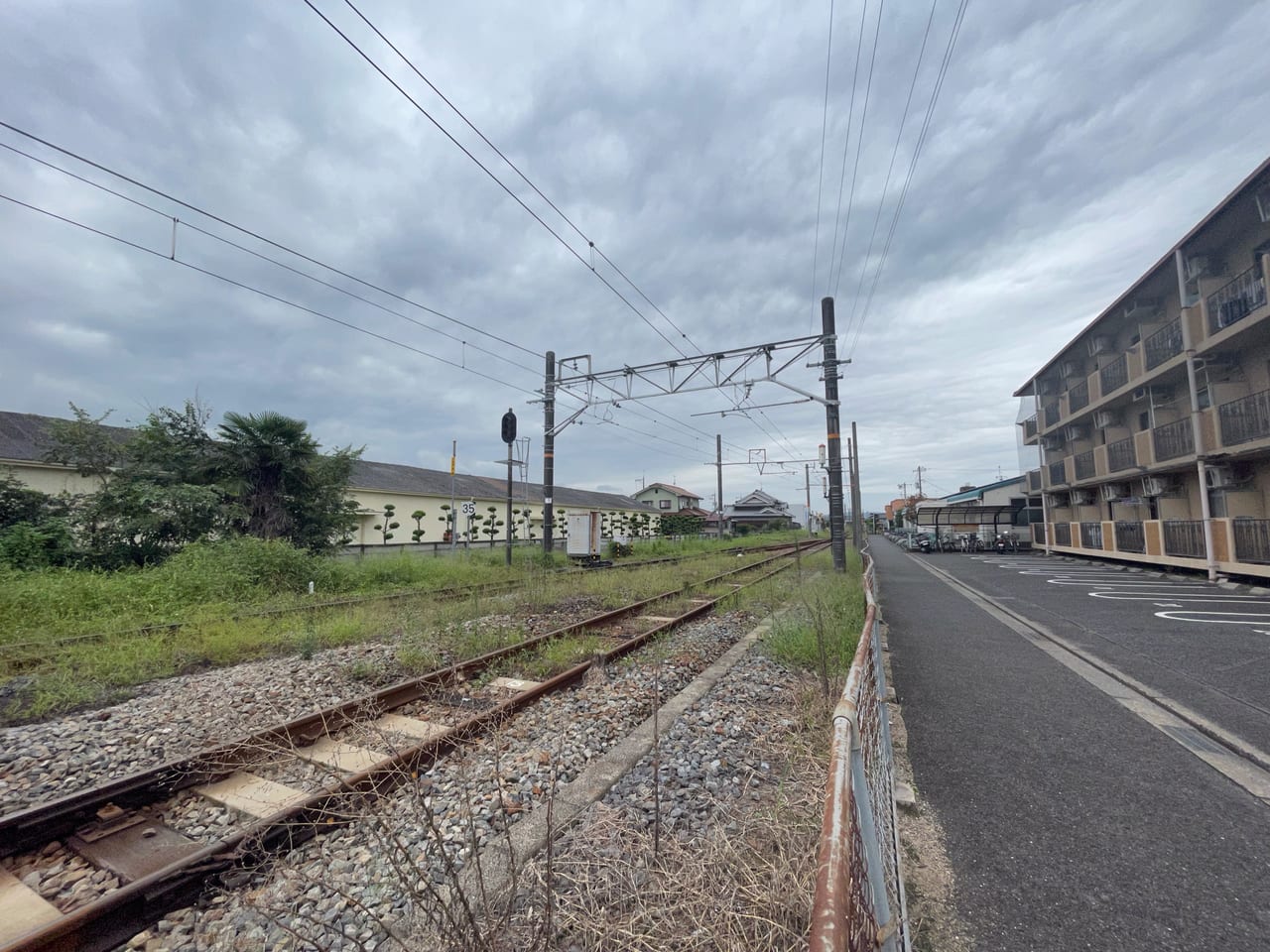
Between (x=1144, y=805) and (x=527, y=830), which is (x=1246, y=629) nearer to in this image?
(x=1144, y=805)

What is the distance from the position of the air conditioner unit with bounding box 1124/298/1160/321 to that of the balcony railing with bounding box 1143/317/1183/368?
1.99m

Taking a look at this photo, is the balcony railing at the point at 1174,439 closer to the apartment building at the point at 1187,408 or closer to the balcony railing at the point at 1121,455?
the apartment building at the point at 1187,408

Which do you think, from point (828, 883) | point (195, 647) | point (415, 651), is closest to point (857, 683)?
point (828, 883)

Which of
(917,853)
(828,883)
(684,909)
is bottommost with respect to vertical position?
(917,853)

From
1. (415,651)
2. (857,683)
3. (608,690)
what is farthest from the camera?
(415,651)

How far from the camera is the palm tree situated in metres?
13.7

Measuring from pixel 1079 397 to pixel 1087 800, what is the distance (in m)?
25.9

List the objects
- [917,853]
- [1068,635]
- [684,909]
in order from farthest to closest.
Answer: [1068,635], [917,853], [684,909]

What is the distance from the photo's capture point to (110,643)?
649 cm

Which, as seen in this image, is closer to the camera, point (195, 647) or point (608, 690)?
point (608, 690)

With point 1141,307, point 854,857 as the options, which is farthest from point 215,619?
point 1141,307

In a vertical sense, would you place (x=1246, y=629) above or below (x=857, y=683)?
below

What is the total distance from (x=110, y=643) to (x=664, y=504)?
224 ft

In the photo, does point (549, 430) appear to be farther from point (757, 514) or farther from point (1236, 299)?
point (757, 514)
